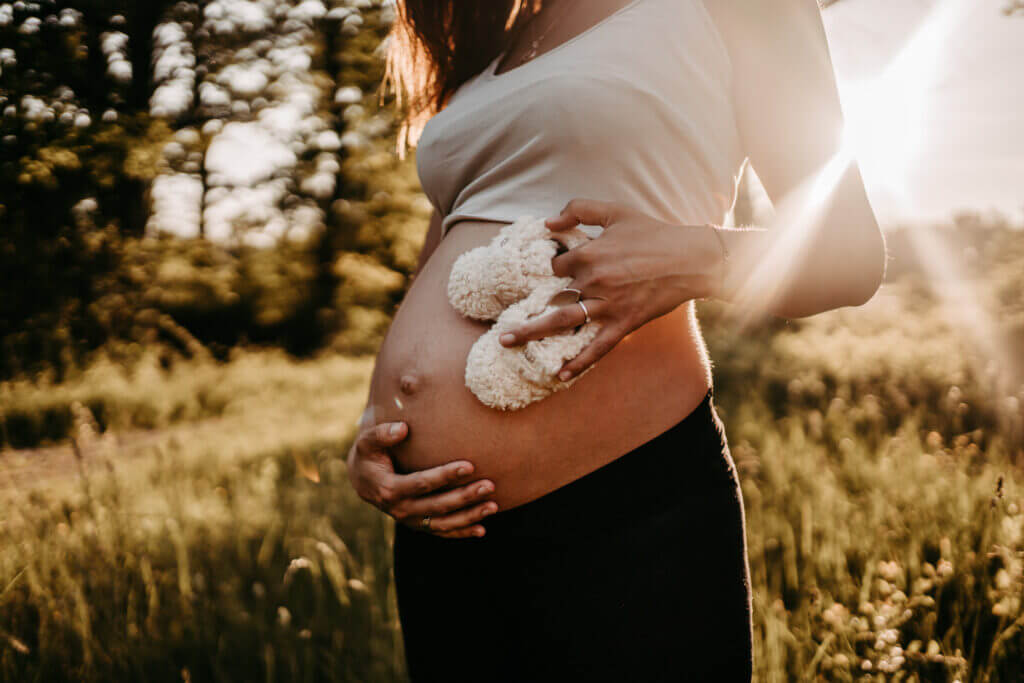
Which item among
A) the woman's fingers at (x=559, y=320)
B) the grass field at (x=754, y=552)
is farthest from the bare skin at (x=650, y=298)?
the grass field at (x=754, y=552)

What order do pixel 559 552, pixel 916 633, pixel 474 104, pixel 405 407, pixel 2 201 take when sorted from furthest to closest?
1. pixel 2 201
2. pixel 916 633
3. pixel 474 104
4. pixel 405 407
5. pixel 559 552

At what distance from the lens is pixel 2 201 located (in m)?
9.75

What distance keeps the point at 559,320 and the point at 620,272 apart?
0.37ft

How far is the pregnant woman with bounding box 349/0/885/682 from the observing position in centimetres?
100

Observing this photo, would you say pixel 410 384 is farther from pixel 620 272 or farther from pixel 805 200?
pixel 805 200

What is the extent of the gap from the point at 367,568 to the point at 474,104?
1.90 metres

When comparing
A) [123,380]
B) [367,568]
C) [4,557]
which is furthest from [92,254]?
[367,568]

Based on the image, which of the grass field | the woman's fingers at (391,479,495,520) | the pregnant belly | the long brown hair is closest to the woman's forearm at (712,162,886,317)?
the pregnant belly

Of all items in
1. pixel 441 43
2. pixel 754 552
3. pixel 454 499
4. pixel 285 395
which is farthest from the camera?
pixel 285 395

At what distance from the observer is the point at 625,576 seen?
1.00 metres

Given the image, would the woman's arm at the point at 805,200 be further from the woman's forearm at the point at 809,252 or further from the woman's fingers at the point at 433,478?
the woman's fingers at the point at 433,478

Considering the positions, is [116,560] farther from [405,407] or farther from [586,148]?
[586,148]

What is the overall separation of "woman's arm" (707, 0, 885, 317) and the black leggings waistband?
10.0 inches

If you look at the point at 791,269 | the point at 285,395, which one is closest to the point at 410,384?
the point at 791,269
